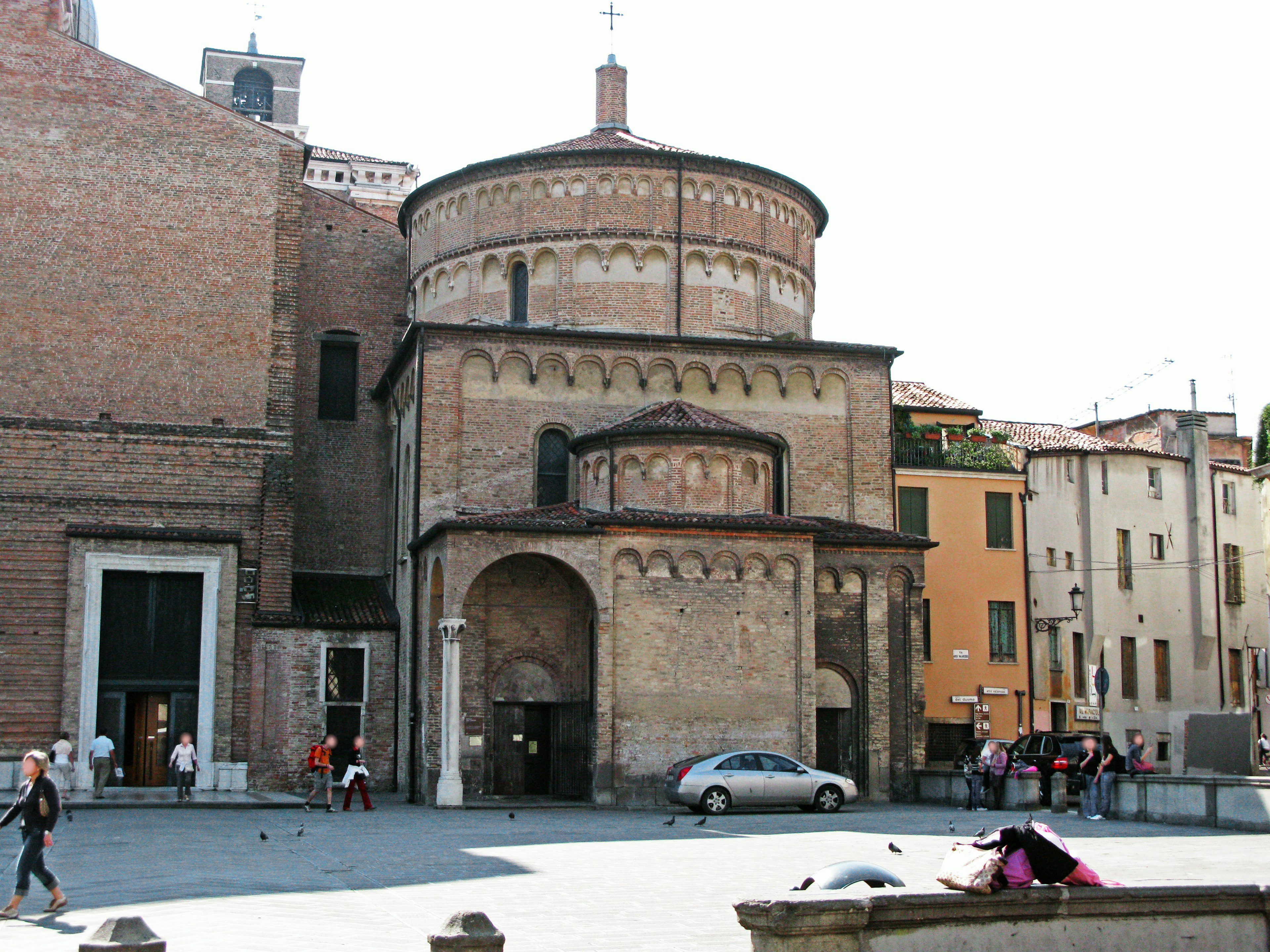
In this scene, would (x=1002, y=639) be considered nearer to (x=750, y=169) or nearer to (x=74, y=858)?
(x=750, y=169)

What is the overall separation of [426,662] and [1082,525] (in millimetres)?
20482

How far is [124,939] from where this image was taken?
723 centimetres

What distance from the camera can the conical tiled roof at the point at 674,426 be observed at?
2739 cm

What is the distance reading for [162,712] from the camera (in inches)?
1108

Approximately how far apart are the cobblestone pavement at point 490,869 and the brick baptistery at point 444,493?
13.5ft

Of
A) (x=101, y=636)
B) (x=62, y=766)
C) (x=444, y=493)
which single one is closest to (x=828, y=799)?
(x=444, y=493)

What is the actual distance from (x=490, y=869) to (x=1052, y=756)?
17113 mm

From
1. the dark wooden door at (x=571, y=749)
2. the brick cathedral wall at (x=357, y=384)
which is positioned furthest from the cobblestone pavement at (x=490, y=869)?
the brick cathedral wall at (x=357, y=384)

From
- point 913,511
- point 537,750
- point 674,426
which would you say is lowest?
point 537,750

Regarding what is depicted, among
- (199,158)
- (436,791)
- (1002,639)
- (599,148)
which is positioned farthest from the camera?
(1002,639)

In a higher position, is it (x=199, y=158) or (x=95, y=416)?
(x=199, y=158)

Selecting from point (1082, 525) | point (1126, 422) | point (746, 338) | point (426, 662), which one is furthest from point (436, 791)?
point (1126, 422)

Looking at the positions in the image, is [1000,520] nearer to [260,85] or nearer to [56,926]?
[56,926]

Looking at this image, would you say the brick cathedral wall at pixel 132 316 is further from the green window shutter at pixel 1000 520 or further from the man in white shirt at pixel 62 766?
the green window shutter at pixel 1000 520
